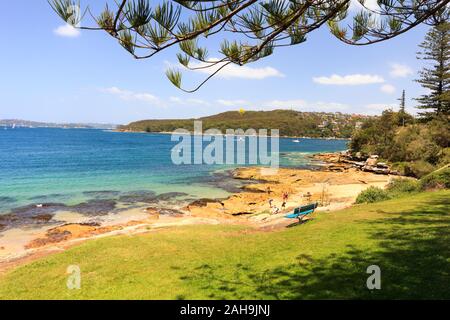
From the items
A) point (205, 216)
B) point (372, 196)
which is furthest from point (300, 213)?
point (205, 216)

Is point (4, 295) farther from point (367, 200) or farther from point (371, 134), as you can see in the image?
point (371, 134)

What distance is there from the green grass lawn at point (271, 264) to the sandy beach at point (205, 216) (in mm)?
3837

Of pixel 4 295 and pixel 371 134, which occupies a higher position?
pixel 371 134

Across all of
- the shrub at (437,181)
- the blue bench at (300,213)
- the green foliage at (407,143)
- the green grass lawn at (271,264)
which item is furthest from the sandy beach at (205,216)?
the green foliage at (407,143)

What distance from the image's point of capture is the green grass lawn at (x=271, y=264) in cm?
632

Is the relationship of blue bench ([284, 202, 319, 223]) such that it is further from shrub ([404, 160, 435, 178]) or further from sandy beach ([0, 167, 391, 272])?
shrub ([404, 160, 435, 178])

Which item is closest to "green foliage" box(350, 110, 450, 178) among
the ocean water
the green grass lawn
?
the ocean water

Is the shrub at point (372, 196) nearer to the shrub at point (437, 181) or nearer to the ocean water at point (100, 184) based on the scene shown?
the shrub at point (437, 181)

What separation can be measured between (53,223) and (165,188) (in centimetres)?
1454

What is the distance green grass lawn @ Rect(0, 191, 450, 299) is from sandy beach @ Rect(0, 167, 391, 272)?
384 centimetres

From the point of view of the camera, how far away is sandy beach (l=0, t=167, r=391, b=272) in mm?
16164

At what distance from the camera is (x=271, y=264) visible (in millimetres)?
8188

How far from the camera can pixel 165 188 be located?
34781 mm
